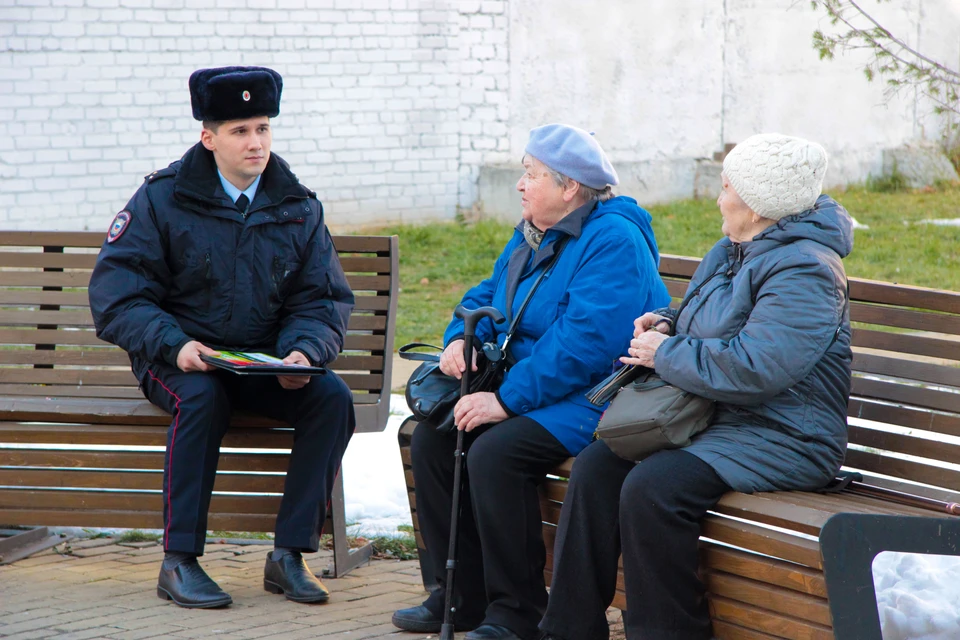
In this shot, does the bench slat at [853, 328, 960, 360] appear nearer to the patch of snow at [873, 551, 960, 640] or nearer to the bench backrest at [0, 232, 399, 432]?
the patch of snow at [873, 551, 960, 640]

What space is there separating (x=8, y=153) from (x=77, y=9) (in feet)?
4.37

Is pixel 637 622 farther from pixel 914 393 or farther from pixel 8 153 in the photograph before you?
pixel 8 153

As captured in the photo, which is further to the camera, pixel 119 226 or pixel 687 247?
pixel 687 247

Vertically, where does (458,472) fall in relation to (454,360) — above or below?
below

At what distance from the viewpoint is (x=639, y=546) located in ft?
9.61

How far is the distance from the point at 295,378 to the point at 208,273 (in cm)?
44

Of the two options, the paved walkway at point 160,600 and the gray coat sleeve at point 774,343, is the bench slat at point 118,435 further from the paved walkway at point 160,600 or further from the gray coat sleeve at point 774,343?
the gray coat sleeve at point 774,343

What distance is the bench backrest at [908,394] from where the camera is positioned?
126 inches

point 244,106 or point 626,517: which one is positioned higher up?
point 244,106

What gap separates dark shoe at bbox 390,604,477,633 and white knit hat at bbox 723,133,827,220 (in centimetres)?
150

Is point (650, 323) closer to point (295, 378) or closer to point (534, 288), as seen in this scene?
point (534, 288)

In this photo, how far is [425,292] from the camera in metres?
9.26

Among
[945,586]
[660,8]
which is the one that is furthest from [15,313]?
[660,8]

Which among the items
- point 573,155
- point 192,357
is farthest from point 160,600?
point 573,155
